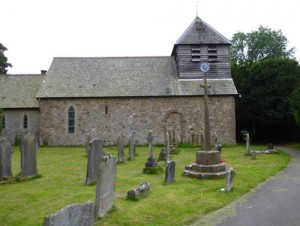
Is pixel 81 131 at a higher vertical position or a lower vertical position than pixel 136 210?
higher

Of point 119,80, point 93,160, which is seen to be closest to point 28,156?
point 93,160

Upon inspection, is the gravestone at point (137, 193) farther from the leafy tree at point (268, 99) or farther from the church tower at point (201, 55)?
the leafy tree at point (268, 99)

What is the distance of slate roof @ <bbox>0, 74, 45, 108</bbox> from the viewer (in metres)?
29.3

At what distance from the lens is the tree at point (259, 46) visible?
161 ft

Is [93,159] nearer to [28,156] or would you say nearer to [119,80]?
[28,156]

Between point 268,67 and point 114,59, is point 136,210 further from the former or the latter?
point 268,67

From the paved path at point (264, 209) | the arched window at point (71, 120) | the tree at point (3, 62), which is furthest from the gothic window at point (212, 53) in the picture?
the tree at point (3, 62)

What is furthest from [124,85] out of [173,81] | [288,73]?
[288,73]

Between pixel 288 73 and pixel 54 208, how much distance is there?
31.5 meters

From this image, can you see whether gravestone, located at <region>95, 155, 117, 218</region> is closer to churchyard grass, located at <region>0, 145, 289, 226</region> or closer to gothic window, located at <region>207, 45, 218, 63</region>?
churchyard grass, located at <region>0, 145, 289, 226</region>

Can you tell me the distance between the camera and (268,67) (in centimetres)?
3438

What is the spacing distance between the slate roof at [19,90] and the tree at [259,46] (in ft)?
98.8

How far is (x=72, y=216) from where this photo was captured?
444 cm

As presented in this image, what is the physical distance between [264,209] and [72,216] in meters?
5.59
